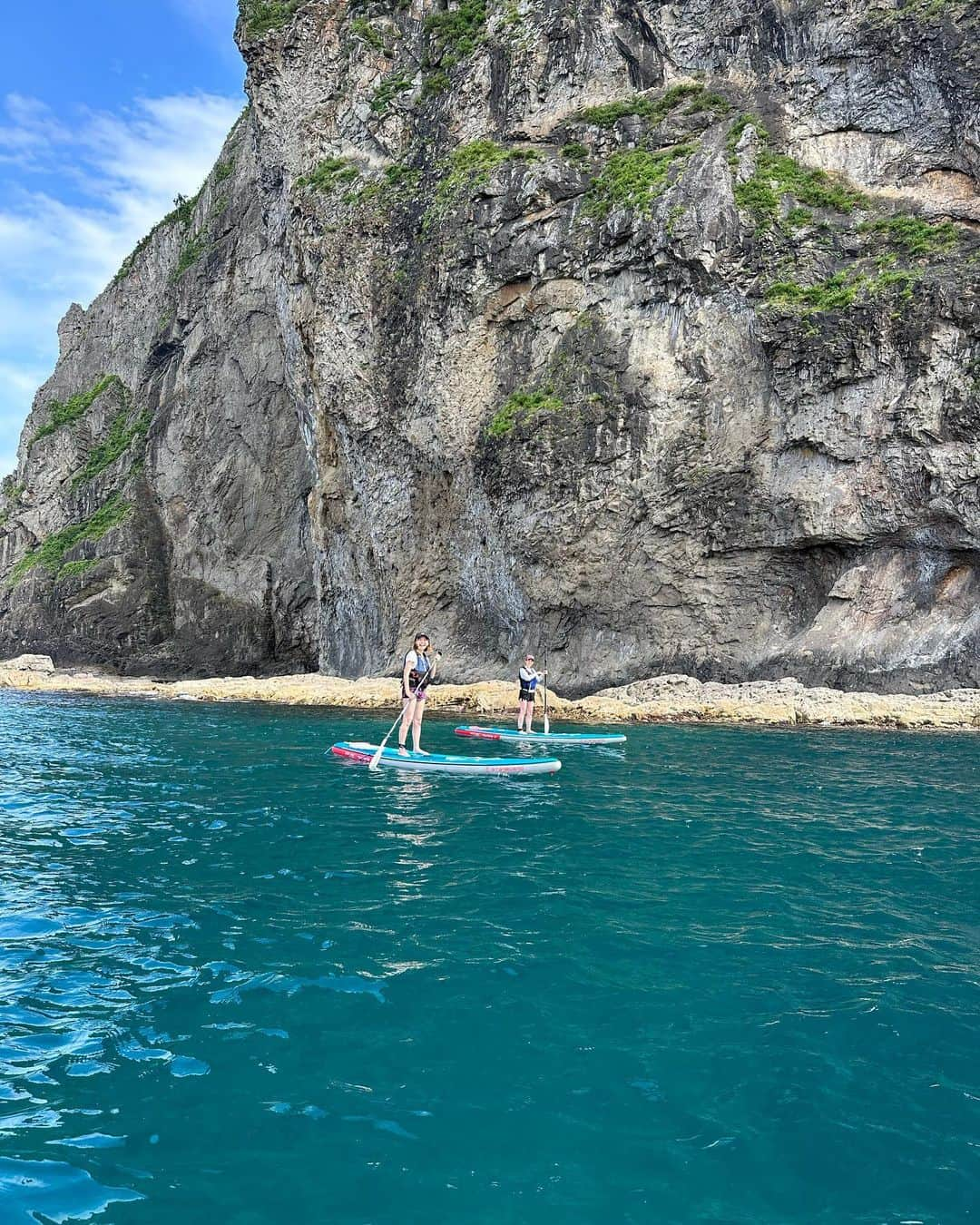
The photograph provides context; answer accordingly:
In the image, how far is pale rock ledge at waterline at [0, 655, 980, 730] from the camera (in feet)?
79.9

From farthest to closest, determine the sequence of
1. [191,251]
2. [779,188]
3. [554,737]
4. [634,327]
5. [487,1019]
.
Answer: [191,251], [634,327], [779,188], [554,737], [487,1019]

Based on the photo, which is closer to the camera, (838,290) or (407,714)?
(407,714)

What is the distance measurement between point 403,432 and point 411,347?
3219 millimetres

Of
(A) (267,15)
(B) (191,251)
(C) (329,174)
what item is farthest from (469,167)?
(B) (191,251)

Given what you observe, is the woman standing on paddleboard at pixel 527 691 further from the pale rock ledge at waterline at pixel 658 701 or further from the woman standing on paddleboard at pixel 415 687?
the pale rock ledge at waterline at pixel 658 701

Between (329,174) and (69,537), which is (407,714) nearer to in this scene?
(329,174)

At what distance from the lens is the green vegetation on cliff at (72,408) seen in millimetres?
65250

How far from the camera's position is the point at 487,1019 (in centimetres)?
567

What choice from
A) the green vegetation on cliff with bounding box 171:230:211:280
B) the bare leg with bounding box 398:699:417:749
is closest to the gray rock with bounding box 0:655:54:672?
the green vegetation on cliff with bounding box 171:230:211:280

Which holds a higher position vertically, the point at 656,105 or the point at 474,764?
the point at 656,105

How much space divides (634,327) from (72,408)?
4963 centimetres

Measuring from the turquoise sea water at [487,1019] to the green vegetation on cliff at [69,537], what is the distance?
46.5 meters

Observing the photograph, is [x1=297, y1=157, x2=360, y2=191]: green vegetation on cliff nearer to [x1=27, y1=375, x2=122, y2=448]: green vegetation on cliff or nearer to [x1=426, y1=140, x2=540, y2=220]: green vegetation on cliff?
[x1=426, y1=140, x2=540, y2=220]: green vegetation on cliff

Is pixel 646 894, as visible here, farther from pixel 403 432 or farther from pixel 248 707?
pixel 403 432
